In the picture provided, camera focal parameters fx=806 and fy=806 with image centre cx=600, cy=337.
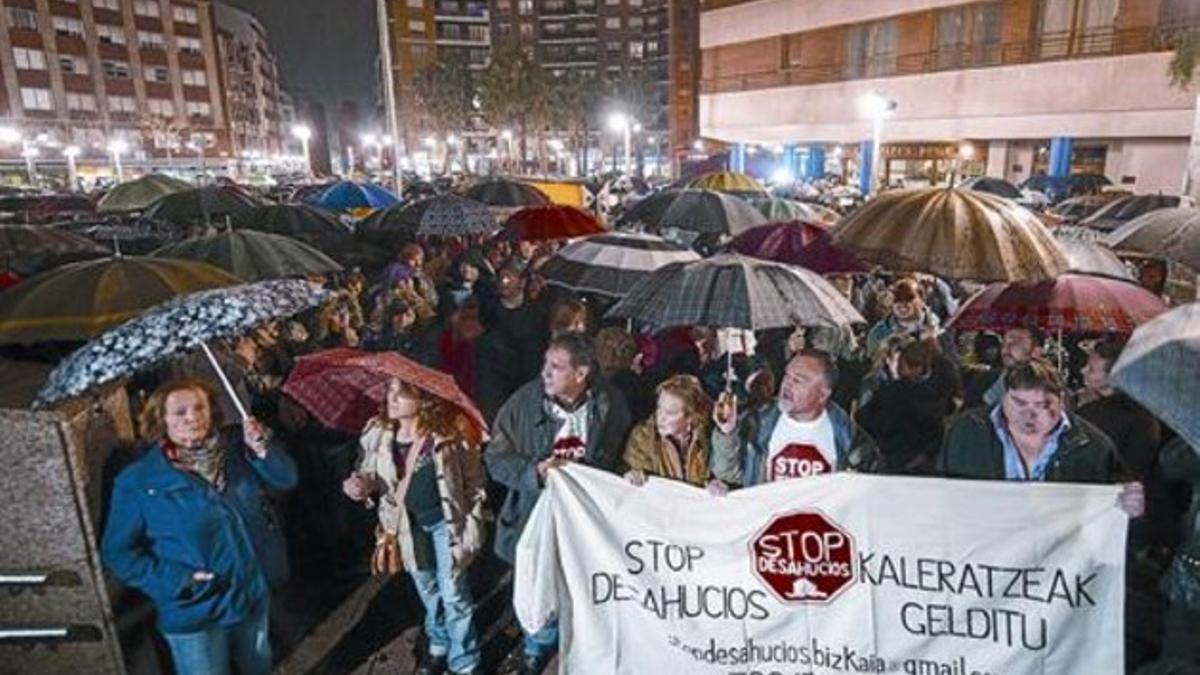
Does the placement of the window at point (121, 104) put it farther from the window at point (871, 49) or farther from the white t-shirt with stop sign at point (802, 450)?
the white t-shirt with stop sign at point (802, 450)

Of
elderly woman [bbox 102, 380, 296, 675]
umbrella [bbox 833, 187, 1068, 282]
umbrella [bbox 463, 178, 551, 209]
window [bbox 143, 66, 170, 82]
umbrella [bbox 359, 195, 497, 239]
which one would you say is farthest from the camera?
window [bbox 143, 66, 170, 82]

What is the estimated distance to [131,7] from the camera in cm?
8500

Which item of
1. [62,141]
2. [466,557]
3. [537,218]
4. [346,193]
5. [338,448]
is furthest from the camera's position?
[62,141]

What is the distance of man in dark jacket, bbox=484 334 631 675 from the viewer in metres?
4.34

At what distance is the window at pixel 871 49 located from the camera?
3544cm

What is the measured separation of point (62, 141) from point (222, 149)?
65.4ft

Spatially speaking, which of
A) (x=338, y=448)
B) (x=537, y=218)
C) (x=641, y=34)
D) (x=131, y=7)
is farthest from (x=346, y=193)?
(x=641, y=34)

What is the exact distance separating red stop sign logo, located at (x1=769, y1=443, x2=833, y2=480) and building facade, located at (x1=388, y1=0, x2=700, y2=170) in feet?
351

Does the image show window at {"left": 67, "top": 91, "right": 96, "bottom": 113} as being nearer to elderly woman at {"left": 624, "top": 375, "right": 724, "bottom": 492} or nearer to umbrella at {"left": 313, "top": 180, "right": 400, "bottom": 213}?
umbrella at {"left": 313, "top": 180, "right": 400, "bottom": 213}

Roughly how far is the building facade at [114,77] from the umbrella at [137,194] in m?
70.5

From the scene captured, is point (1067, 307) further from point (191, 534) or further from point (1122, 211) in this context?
point (1122, 211)

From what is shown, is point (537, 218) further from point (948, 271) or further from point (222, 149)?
A: point (222, 149)

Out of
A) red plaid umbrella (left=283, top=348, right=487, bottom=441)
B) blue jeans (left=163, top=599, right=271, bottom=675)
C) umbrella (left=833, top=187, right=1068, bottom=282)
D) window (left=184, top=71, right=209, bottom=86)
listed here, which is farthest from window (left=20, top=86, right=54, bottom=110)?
umbrella (left=833, top=187, right=1068, bottom=282)

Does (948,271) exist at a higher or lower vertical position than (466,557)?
higher
